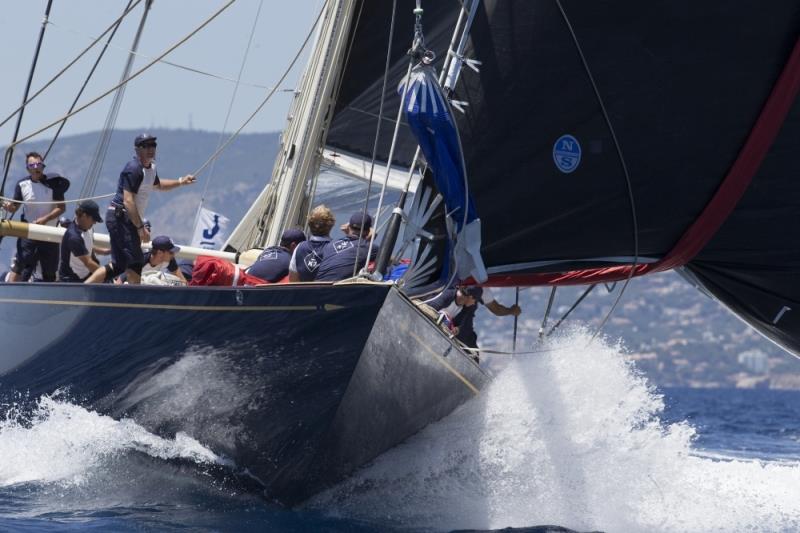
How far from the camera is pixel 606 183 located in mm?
6996

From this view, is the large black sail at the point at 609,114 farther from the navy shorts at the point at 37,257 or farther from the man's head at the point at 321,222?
the navy shorts at the point at 37,257

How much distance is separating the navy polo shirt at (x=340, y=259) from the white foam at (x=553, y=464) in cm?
94

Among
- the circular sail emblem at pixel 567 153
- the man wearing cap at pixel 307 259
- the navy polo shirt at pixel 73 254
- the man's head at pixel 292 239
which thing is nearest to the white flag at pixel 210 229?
the navy polo shirt at pixel 73 254

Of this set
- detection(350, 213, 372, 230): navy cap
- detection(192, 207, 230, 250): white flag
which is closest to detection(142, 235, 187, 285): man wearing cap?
detection(350, 213, 372, 230): navy cap

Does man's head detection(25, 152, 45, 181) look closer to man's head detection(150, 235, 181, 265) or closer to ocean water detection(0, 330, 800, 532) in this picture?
man's head detection(150, 235, 181, 265)

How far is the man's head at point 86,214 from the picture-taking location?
30.1 feet

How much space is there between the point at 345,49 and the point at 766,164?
3.83 m

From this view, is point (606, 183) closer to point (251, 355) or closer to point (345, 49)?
point (251, 355)

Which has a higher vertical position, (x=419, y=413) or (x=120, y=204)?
(x=120, y=204)

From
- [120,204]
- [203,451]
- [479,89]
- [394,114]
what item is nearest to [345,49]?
[394,114]

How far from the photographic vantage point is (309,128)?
9969mm

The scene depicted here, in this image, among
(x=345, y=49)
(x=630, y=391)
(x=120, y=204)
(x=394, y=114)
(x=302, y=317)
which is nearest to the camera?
(x=302, y=317)

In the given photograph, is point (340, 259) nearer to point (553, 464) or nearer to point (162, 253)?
point (553, 464)

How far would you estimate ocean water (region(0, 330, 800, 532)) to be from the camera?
6926 millimetres
